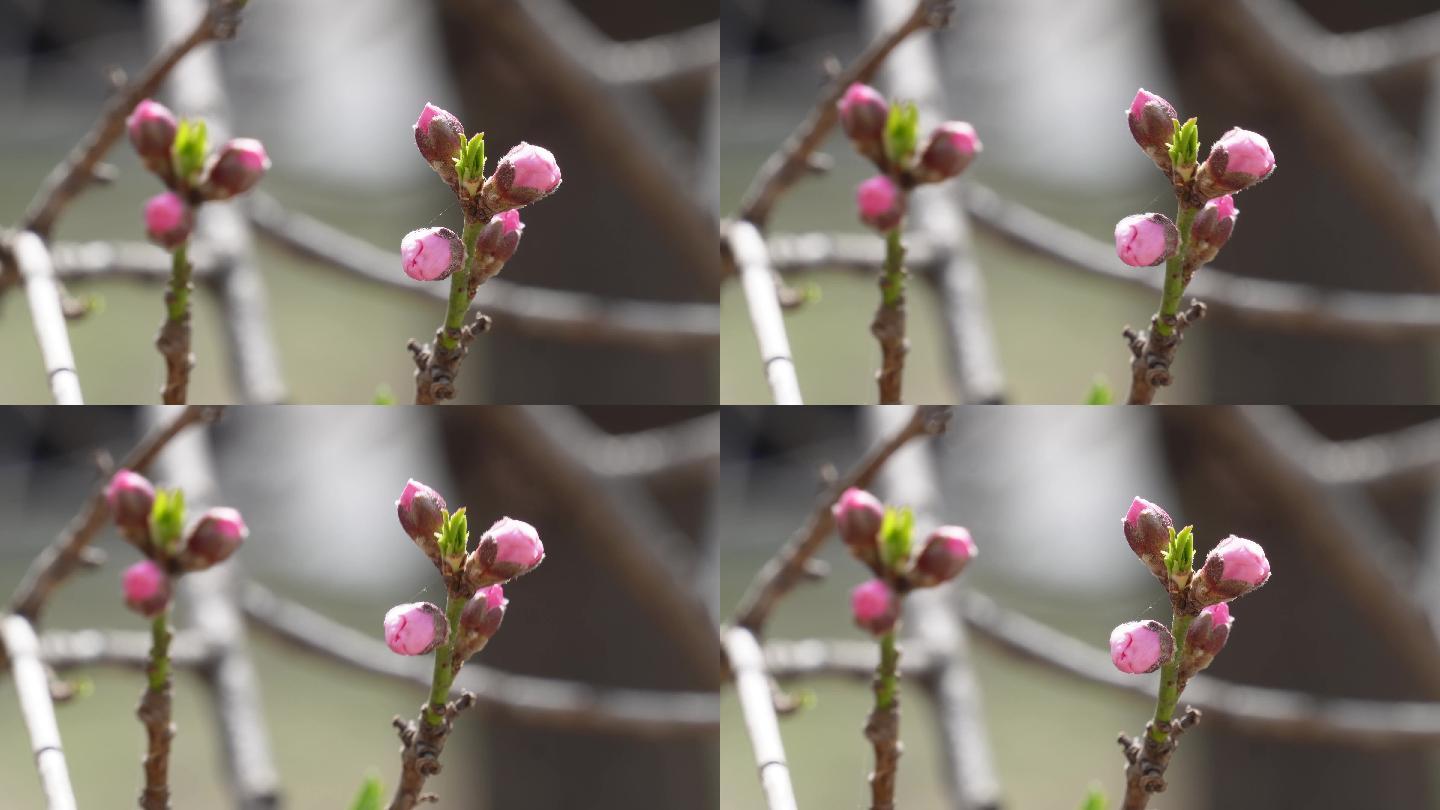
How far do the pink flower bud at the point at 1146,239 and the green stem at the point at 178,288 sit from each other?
1.06 feet

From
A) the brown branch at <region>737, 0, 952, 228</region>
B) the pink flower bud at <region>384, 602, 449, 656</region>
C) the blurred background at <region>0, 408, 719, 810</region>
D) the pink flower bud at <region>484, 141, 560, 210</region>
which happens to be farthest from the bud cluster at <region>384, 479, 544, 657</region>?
the blurred background at <region>0, 408, 719, 810</region>

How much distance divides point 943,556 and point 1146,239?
133mm

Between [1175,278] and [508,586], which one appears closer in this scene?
[1175,278]

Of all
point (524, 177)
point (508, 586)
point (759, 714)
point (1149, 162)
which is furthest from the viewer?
point (508, 586)

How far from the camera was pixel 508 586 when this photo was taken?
114 cm

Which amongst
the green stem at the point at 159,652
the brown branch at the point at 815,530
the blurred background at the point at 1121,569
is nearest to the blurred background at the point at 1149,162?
the blurred background at the point at 1121,569

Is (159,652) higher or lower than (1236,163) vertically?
lower

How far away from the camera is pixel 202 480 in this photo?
0.83 metres

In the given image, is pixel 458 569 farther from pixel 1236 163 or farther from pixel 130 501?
pixel 1236 163

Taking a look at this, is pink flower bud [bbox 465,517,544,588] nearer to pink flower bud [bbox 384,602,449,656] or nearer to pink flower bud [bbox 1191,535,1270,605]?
pink flower bud [bbox 384,602,449,656]

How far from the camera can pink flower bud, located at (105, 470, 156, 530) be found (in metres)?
0.52

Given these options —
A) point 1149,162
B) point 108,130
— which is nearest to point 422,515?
point 108,130

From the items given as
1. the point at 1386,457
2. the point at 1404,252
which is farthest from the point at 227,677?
the point at 1386,457

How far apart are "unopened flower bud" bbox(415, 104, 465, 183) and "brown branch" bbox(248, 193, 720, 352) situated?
0.54ft
